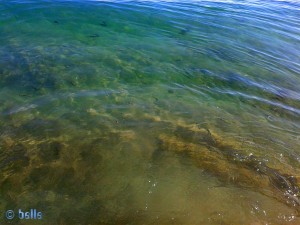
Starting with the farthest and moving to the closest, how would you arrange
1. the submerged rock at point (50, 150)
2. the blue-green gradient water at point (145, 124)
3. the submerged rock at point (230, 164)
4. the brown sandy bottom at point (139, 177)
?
the submerged rock at point (50, 150) < the submerged rock at point (230, 164) < the blue-green gradient water at point (145, 124) < the brown sandy bottom at point (139, 177)

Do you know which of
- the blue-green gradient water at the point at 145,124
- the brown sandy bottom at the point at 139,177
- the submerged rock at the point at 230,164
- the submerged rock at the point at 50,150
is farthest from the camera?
the submerged rock at the point at 50,150

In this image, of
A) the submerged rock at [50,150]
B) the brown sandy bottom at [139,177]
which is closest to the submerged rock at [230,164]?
the brown sandy bottom at [139,177]

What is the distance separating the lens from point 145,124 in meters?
7.77

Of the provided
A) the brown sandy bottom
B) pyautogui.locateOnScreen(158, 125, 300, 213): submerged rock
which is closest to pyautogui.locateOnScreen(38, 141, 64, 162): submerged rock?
the brown sandy bottom

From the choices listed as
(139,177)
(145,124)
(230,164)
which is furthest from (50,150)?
(230,164)

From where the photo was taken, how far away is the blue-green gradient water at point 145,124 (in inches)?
222

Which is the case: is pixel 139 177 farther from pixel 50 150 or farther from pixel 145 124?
pixel 50 150

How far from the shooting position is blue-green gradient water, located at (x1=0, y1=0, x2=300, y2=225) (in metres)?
5.64

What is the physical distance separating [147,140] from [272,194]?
313cm

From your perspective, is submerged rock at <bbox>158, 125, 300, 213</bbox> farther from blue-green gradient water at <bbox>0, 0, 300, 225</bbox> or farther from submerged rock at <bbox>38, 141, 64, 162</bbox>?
submerged rock at <bbox>38, 141, 64, 162</bbox>

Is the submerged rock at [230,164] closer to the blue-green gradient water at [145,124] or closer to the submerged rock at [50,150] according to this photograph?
the blue-green gradient water at [145,124]

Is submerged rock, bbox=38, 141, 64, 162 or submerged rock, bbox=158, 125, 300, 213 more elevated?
submerged rock, bbox=38, 141, 64, 162

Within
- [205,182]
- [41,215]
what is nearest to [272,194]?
[205,182]

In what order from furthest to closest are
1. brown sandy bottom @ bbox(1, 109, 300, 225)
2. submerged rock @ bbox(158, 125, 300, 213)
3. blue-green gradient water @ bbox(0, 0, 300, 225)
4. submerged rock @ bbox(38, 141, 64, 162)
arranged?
submerged rock @ bbox(38, 141, 64, 162) < submerged rock @ bbox(158, 125, 300, 213) < blue-green gradient water @ bbox(0, 0, 300, 225) < brown sandy bottom @ bbox(1, 109, 300, 225)
